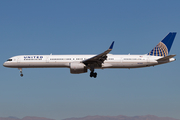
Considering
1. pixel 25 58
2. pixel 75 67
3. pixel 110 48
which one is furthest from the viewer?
pixel 25 58

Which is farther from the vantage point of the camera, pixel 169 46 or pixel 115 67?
pixel 169 46

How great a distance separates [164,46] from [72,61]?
56.1 ft

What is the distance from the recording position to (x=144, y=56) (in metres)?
51.8

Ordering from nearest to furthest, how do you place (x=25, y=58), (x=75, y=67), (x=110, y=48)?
(x=110, y=48) → (x=75, y=67) → (x=25, y=58)

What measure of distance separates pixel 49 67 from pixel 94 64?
26.2ft

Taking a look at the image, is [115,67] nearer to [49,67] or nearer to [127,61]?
[127,61]

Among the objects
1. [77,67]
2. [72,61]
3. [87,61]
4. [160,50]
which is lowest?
[77,67]

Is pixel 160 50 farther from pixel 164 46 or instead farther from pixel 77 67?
pixel 77 67

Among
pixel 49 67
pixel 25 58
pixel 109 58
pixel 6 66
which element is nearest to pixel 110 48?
pixel 109 58

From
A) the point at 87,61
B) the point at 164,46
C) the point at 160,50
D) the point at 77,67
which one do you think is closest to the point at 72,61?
the point at 77,67

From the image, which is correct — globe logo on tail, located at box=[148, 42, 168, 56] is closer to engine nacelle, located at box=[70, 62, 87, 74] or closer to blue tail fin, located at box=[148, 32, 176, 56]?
blue tail fin, located at box=[148, 32, 176, 56]

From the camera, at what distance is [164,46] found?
54531mm

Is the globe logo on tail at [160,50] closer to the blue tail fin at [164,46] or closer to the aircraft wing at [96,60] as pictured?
the blue tail fin at [164,46]

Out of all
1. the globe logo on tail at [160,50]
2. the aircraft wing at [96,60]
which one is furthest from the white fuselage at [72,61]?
the globe logo on tail at [160,50]
